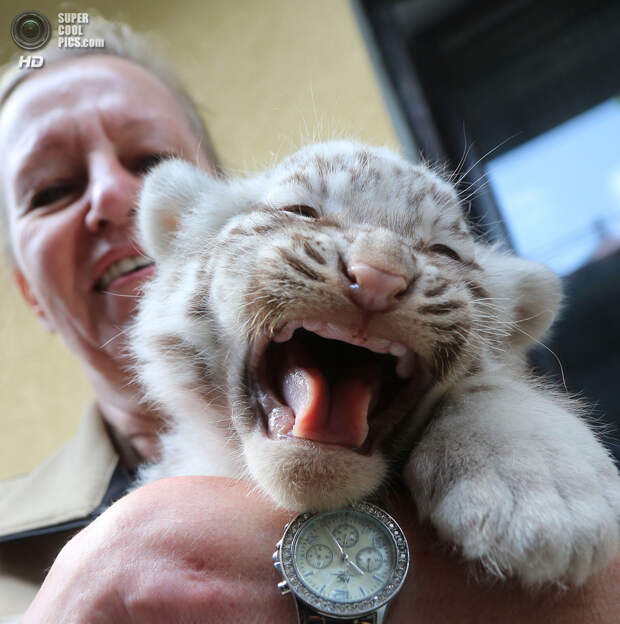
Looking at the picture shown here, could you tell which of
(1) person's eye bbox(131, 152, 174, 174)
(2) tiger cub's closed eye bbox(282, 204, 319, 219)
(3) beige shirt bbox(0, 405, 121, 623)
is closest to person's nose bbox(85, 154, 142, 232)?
(1) person's eye bbox(131, 152, 174, 174)

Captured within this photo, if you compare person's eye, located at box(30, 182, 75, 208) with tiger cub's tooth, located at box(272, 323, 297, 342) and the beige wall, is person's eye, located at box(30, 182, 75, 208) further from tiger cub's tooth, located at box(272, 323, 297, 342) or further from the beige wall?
tiger cub's tooth, located at box(272, 323, 297, 342)

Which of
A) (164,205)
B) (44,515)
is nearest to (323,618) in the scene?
(164,205)

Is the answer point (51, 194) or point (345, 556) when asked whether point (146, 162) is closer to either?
point (51, 194)

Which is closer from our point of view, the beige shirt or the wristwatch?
the wristwatch

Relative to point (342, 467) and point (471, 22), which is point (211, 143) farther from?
point (342, 467)

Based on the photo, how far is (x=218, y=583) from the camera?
2.47 ft

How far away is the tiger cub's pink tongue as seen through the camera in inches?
30.5

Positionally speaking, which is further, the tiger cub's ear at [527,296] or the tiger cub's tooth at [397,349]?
the tiger cub's ear at [527,296]

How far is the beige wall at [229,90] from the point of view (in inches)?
91.0

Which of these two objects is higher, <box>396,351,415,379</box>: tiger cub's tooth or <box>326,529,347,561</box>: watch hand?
<box>396,351,415,379</box>: tiger cub's tooth

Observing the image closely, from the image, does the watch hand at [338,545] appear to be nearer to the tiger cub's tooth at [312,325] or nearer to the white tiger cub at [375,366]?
the white tiger cub at [375,366]

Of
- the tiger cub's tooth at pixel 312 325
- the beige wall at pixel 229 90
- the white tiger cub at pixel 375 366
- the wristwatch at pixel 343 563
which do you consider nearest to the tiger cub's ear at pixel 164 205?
the white tiger cub at pixel 375 366

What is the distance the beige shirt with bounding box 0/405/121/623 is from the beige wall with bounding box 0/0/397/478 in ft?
3.72

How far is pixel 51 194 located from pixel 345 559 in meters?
1.27
